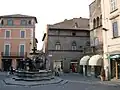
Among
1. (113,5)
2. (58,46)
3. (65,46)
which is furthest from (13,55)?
(113,5)

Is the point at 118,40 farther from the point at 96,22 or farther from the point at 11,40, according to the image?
the point at 11,40

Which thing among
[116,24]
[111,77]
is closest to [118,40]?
[116,24]

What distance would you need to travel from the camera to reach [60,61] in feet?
137

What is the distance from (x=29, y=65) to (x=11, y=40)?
3146cm

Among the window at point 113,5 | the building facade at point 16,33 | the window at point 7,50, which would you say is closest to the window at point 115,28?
the window at point 113,5

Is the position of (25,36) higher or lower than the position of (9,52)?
higher

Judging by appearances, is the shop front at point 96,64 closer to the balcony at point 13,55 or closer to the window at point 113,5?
the window at point 113,5

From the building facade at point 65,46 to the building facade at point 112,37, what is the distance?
16514 mm

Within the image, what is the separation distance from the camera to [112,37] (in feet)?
77.9

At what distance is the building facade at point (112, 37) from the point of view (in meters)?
22.7

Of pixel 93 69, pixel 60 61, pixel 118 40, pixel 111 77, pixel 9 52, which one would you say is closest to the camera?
pixel 118 40

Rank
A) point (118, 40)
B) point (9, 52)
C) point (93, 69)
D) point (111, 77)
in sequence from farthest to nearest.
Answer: point (9, 52), point (93, 69), point (111, 77), point (118, 40)

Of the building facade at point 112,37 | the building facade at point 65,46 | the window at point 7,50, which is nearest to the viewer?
the building facade at point 112,37

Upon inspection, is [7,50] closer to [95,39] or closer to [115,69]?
[95,39]
